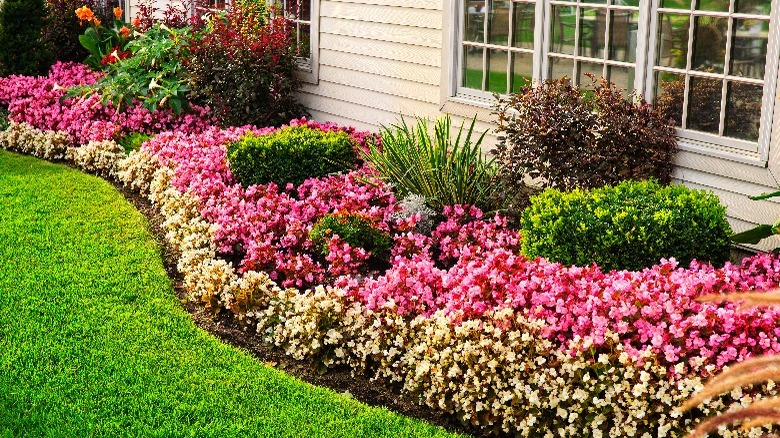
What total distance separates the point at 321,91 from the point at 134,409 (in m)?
5.93

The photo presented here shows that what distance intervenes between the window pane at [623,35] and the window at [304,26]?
12.9 feet

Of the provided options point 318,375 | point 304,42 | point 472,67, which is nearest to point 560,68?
point 472,67

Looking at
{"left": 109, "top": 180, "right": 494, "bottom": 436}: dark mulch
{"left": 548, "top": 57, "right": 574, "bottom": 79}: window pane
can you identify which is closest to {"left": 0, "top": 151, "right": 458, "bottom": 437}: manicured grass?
{"left": 109, "top": 180, "right": 494, "bottom": 436}: dark mulch

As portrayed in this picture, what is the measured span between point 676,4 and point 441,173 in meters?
1.99

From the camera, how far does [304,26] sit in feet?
33.8

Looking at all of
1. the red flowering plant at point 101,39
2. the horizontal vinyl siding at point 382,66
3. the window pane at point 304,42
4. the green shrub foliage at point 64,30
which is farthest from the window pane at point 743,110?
the green shrub foliage at point 64,30

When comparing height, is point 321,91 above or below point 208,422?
above

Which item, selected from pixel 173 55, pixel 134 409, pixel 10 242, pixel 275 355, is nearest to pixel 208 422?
pixel 134 409

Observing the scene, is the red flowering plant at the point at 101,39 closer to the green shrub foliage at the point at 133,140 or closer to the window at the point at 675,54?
the green shrub foliage at the point at 133,140

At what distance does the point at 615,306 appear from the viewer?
461 cm

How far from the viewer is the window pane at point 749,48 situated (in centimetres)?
577

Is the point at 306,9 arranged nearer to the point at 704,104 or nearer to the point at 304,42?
the point at 304,42

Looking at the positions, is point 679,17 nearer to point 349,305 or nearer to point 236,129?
point 349,305

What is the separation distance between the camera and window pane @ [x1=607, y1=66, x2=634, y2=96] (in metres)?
6.61
